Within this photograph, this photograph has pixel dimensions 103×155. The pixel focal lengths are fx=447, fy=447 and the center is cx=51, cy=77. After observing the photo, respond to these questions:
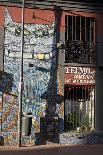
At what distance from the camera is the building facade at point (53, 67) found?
20.4 m

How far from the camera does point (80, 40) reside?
71.4ft

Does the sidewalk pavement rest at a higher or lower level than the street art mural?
lower

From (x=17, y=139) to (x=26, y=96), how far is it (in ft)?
6.65

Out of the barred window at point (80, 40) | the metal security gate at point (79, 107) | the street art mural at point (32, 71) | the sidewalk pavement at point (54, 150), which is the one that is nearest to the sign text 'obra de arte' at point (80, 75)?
the metal security gate at point (79, 107)

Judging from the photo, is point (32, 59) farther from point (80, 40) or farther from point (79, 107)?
point (79, 107)

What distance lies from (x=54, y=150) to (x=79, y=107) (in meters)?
3.42

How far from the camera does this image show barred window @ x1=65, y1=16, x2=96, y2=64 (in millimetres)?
21453

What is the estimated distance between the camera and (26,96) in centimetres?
2059

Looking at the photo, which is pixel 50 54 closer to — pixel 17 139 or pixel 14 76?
pixel 14 76

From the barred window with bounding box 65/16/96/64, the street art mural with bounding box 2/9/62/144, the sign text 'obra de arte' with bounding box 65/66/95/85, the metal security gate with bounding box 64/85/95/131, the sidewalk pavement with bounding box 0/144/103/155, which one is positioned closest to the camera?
the sidewalk pavement with bounding box 0/144/103/155

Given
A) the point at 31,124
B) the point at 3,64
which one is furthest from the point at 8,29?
the point at 31,124

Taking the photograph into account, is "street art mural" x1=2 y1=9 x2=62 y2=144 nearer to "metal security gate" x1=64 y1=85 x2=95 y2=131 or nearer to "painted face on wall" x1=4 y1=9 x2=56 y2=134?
"painted face on wall" x1=4 y1=9 x2=56 y2=134

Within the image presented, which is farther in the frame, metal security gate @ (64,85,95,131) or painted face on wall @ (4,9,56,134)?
metal security gate @ (64,85,95,131)

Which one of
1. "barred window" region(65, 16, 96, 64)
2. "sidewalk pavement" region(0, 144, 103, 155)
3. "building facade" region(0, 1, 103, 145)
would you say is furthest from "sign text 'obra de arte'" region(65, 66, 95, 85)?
"sidewalk pavement" region(0, 144, 103, 155)
